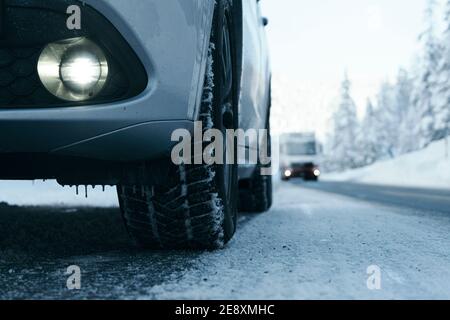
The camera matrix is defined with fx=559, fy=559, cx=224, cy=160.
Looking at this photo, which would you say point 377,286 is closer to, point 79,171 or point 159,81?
point 159,81

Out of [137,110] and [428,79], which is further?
[428,79]

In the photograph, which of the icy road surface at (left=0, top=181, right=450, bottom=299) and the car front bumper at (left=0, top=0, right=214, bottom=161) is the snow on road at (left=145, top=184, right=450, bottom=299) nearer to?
the icy road surface at (left=0, top=181, right=450, bottom=299)

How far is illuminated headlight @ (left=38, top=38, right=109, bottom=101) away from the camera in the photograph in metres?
2.08

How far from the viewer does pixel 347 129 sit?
57.6 m

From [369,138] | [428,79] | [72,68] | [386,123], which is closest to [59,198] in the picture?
[72,68]

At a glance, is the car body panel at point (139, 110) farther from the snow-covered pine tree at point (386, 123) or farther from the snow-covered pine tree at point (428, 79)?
the snow-covered pine tree at point (386, 123)

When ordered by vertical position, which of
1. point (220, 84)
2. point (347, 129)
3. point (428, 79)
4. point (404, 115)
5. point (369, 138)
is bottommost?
point (220, 84)

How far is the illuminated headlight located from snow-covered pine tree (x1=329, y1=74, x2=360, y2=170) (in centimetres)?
5687

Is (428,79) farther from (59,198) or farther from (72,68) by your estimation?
(72,68)

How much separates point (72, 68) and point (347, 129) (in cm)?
5709

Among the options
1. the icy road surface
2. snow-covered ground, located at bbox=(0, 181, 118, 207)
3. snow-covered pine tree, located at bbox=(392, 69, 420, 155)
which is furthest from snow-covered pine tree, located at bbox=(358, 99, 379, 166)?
the icy road surface

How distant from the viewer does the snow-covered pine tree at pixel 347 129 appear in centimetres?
5756
